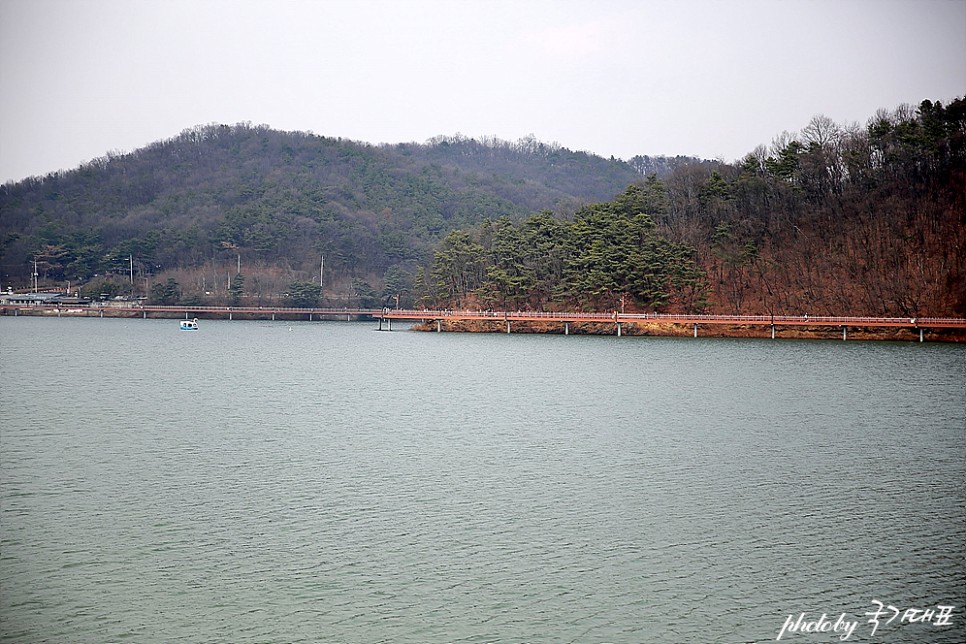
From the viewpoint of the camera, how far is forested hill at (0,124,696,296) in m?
144

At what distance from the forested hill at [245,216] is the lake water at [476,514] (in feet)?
304

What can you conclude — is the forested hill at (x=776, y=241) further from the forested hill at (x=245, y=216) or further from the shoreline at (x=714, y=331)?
the forested hill at (x=245, y=216)

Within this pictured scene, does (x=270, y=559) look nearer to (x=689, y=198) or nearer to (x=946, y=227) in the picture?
(x=946, y=227)

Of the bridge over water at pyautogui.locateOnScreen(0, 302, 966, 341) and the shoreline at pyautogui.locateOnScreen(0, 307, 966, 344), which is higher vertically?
the bridge over water at pyautogui.locateOnScreen(0, 302, 966, 341)

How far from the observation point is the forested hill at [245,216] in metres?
144

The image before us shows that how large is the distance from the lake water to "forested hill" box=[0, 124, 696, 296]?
92.7 m

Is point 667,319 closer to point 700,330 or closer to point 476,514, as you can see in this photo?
point 700,330

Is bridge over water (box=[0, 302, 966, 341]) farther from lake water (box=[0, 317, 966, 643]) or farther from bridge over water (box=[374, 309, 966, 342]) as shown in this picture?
lake water (box=[0, 317, 966, 643])

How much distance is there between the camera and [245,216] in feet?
506

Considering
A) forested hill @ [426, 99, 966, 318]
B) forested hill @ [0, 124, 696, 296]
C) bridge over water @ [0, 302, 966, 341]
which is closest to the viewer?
bridge over water @ [0, 302, 966, 341]

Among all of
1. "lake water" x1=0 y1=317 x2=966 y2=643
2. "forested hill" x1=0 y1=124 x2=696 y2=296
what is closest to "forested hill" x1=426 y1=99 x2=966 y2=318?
"forested hill" x1=0 y1=124 x2=696 y2=296

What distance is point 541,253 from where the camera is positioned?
87750 mm

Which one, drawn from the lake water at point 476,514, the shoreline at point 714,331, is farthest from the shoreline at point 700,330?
the lake water at point 476,514

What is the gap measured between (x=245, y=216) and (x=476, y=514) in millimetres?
145044
